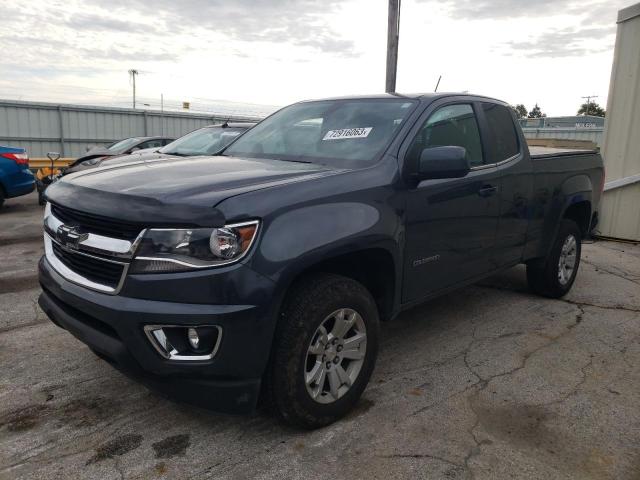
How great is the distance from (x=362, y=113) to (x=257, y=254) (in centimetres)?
174

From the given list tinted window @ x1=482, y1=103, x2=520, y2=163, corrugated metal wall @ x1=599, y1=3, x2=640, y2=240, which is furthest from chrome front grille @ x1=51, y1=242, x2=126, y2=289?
corrugated metal wall @ x1=599, y1=3, x2=640, y2=240

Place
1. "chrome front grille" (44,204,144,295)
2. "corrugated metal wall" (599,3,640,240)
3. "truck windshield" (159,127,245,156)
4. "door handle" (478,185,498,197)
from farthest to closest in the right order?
"corrugated metal wall" (599,3,640,240), "truck windshield" (159,127,245,156), "door handle" (478,185,498,197), "chrome front grille" (44,204,144,295)

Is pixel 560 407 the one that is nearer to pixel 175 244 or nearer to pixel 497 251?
pixel 497 251

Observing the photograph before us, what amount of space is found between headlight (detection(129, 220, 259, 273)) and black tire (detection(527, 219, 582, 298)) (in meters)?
3.61

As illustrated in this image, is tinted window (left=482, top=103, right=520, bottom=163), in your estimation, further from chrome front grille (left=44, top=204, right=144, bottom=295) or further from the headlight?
chrome front grille (left=44, top=204, right=144, bottom=295)

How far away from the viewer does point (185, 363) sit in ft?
7.84

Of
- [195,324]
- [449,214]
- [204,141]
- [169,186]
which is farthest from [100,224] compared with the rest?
[204,141]

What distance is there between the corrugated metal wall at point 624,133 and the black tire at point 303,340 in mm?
7222

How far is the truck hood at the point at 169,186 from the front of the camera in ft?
7.86

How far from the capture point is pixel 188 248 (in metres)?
2.37

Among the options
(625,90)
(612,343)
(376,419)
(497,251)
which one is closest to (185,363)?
(376,419)

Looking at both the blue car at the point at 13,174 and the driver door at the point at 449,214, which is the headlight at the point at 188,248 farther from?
the blue car at the point at 13,174

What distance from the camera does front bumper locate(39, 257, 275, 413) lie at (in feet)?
7.67

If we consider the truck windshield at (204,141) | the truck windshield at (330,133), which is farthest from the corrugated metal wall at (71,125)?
the truck windshield at (330,133)
